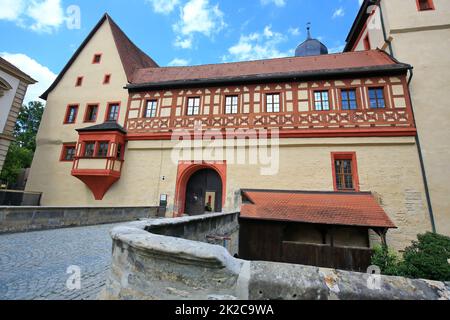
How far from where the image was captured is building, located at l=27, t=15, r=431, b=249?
9922mm

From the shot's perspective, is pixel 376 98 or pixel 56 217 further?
pixel 376 98

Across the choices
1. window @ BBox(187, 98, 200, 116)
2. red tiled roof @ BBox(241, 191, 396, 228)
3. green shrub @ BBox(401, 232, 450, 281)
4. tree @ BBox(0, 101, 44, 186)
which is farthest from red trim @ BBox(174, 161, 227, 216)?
tree @ BBox(0, 101, 44, 186)

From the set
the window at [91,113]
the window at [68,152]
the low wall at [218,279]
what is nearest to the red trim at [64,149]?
the window at [68,152]

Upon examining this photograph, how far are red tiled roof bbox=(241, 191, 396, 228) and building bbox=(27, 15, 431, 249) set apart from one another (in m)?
0.16

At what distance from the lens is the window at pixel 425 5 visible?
12062mm

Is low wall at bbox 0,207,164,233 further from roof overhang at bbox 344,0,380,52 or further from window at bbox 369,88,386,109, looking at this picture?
roof overhang at bbox 344,0,380,52

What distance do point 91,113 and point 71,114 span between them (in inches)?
57.4

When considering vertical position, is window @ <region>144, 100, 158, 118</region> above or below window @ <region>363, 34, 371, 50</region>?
below

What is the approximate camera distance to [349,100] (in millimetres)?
10969

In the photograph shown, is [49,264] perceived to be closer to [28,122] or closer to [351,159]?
[351,159]

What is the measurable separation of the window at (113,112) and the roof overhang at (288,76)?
1465mm

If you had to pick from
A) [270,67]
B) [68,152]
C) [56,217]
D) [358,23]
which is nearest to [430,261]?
[56,217]

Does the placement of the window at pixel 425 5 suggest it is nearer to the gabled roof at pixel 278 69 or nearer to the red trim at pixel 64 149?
the gabled roof at pixel 278 69
